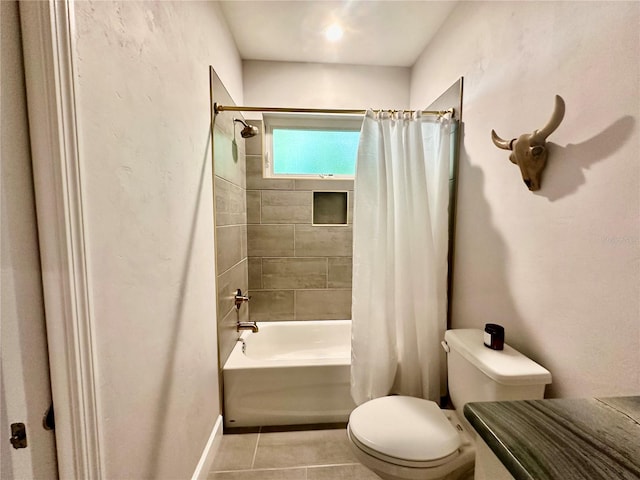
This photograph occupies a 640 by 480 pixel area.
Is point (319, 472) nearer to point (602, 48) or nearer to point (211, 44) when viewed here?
point (602, 48)

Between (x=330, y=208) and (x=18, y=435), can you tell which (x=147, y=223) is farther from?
(x=330, y=208)

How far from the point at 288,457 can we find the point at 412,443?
0.83m

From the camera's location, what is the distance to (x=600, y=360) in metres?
0.82

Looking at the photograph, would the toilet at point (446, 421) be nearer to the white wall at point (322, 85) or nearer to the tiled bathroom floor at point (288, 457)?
the tiled bathroom floor at point (288, 457)

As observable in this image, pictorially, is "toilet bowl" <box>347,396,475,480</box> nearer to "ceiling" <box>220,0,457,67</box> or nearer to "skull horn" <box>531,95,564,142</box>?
"skull horn" <box>531,95,564,142</box>

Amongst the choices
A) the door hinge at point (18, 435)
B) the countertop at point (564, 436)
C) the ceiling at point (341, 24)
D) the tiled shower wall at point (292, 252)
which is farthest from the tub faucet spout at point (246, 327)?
the ceiling at point (341, 24)

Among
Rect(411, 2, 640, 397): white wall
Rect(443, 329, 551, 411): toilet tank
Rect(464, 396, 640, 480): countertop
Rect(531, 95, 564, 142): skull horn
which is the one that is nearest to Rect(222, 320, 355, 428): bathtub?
Rect(443, 329, 551, 411): toilet tank

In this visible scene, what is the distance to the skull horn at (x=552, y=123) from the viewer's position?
0.87 metres

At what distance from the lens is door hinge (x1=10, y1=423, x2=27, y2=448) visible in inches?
21.1

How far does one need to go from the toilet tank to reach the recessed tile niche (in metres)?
1.40

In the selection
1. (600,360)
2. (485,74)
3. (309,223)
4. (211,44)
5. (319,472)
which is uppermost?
(211,44)

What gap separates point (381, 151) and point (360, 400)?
145 centimetres

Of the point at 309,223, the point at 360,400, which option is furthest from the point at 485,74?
the point at 360,400

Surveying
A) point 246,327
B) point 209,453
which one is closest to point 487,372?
point 209,453
